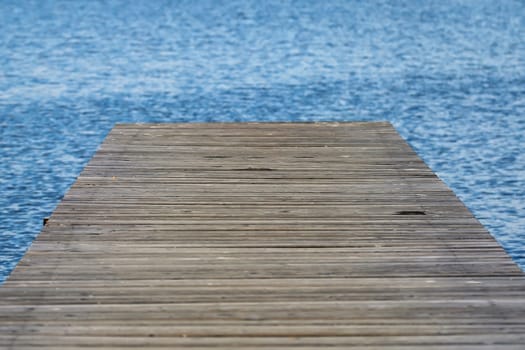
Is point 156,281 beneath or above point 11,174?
above

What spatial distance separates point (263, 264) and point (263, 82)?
6.02m

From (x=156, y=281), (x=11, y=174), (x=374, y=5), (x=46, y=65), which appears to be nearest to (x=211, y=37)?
(x=46, y=65)

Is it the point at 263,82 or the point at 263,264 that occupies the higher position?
the point at 263,264

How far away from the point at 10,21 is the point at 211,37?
3132 mm

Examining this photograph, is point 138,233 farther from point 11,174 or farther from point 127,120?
point 127,120

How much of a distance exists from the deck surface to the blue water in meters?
1.16

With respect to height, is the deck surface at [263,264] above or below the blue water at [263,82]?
above

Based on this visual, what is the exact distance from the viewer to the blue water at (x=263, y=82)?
5465 mm

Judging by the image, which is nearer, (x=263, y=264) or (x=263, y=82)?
(x=263, y=264)

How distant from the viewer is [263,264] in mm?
2510

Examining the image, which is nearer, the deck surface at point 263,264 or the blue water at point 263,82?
the deck surface at point 263,264

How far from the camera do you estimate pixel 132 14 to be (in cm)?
1348

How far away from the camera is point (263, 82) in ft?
27.7

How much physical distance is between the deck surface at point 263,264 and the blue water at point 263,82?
45.6 inches
